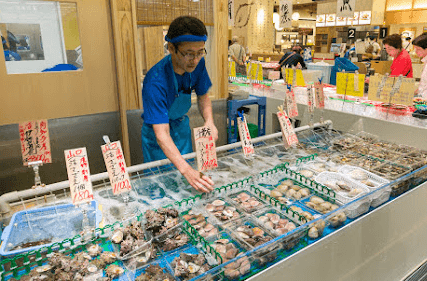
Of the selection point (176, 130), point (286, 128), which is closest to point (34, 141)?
point (176, 130)

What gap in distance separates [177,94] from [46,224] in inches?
46.0

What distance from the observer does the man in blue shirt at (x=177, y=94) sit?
5.77 ft

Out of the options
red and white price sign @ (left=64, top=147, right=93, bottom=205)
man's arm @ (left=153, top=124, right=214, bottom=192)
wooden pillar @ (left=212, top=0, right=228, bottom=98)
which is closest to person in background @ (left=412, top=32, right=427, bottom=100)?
wooden pillar @ (left=212, top=0, right=228, bottom=98)

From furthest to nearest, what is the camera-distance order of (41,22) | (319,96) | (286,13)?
(286,13)
(319,96)
(41,22)

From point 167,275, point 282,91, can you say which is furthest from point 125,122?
point 282,91

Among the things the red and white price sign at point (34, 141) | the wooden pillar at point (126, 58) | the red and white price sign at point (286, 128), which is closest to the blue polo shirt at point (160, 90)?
the red and white price sign at point (34, 141)

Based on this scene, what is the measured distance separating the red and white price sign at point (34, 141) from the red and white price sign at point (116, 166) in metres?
0.32

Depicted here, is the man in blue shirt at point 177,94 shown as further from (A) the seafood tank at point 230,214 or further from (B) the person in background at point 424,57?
(B) the person in background at point 424,57

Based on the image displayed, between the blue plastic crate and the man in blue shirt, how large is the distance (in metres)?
0.53

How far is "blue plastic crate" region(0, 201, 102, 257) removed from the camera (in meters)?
1.40

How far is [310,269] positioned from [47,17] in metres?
2.79

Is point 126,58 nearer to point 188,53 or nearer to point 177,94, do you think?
point 177,94

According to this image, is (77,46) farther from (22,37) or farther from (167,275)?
(167,275)

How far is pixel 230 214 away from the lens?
5.30ft
